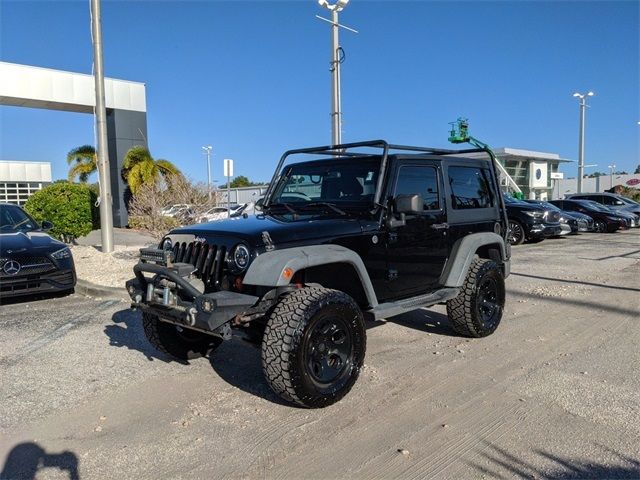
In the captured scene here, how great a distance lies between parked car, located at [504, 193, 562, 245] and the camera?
1554 cm

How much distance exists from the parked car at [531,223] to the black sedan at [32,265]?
12302 millimetres

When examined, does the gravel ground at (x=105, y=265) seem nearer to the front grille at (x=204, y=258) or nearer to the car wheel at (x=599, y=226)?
the front grille at (x=204, y=258)

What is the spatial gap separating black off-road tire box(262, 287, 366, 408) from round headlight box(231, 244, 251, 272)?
378mm

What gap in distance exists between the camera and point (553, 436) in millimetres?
3355

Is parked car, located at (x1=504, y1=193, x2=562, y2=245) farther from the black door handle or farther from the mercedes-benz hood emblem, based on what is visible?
the mercedes-benz hood emblem

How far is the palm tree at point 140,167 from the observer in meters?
22.1

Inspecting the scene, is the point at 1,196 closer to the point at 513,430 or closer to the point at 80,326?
the point at 80,326

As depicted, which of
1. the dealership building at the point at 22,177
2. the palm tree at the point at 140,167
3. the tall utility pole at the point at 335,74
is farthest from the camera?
the dealership building at the point at 22,177

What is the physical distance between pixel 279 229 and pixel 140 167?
1990cm

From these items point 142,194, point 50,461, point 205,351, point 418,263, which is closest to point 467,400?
point 418,263

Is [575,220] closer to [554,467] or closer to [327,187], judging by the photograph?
[327,187]

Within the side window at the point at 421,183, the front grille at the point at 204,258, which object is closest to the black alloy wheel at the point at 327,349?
the front grille at the point at 204,258

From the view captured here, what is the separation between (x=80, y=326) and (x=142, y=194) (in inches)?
221

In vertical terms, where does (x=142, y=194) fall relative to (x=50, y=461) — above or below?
above
